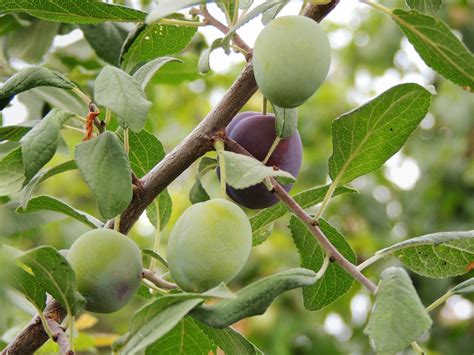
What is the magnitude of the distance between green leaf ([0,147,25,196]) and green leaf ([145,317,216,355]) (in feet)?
0.72

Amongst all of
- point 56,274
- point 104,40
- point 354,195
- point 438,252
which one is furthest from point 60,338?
point 354,195

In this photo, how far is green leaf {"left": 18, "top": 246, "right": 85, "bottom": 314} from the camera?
717 mm

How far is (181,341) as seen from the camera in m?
0.86

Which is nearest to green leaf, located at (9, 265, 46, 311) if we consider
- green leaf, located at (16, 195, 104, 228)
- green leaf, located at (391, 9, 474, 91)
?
green leaf, located at (16, 195, 104, 228)

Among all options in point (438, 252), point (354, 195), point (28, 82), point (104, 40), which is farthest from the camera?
point (354, 195)

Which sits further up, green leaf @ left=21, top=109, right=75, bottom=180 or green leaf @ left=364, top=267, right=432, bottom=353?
green leaf @ left=21, top=109, right=75, bottom=180

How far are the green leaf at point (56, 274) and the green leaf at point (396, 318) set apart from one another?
26 cm

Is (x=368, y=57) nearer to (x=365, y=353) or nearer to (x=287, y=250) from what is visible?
(x=287, y=250)

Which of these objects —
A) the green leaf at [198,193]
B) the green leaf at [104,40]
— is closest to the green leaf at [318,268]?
the green leaf at [198,193]

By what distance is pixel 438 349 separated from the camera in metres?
3.01

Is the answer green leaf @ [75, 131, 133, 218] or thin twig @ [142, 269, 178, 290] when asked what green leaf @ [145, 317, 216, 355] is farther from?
green leaf @ [75, 131, 133, 218]

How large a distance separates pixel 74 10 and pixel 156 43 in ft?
0.35

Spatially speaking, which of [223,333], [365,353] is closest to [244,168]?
[223,333]

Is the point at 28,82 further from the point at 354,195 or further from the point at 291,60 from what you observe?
the point at 354,195
